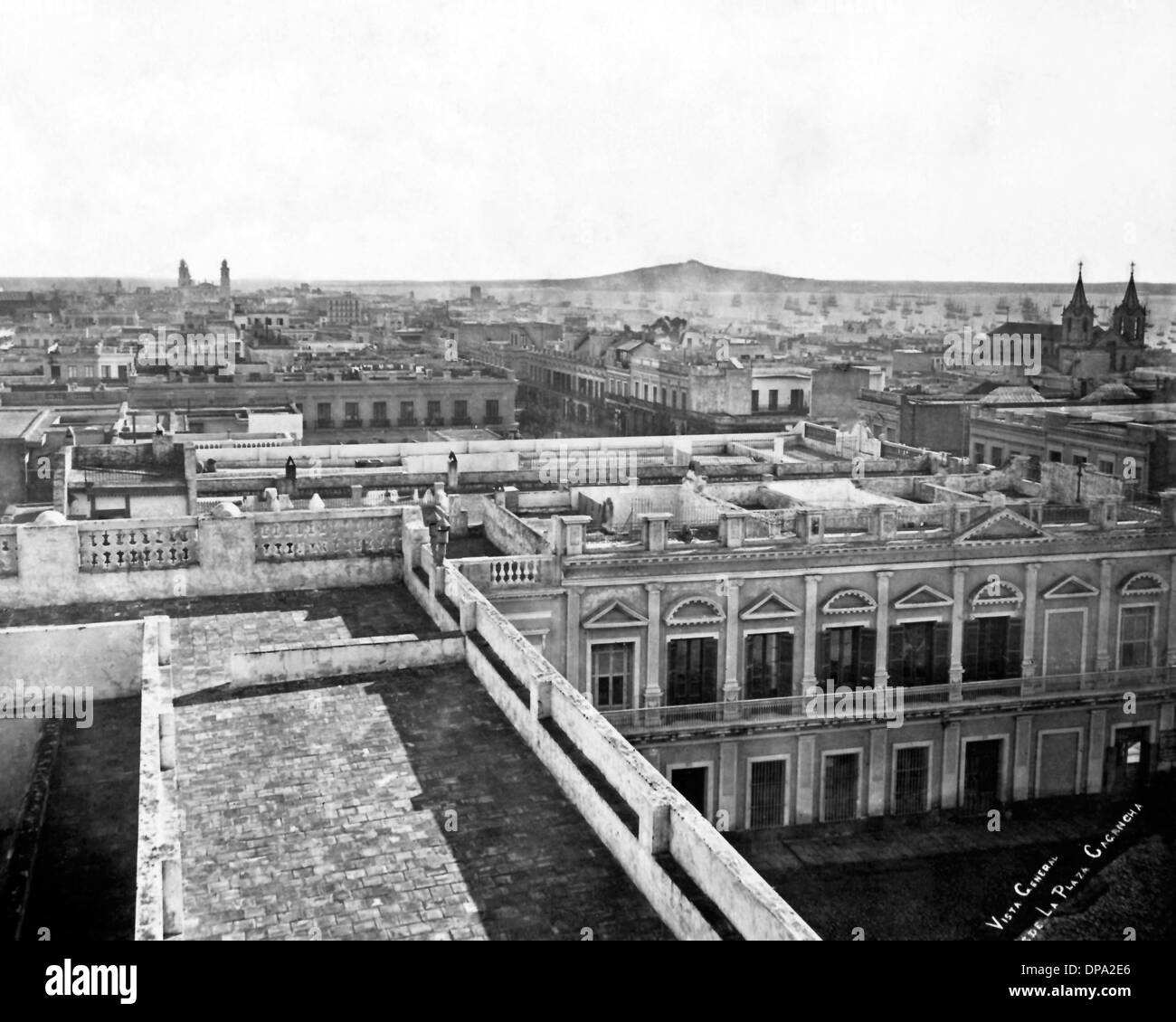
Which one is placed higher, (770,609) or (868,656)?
(770,609)

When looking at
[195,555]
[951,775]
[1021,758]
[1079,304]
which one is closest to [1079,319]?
[1079,304]

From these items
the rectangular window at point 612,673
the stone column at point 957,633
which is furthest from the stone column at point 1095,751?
the rectangular window at point 612,673

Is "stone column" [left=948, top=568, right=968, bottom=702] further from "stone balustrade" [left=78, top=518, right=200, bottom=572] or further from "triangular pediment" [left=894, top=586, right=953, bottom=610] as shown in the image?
"stone balustrade" [left=78, top=518, right=200, bottom=572]

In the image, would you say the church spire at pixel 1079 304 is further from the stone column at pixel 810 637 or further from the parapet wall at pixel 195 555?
the parapet wall at pixel 195 555

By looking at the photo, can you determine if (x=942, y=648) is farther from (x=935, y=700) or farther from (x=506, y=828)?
(x=506, y=828)

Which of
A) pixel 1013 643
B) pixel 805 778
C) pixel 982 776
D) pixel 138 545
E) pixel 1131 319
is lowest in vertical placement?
pixel 982 776

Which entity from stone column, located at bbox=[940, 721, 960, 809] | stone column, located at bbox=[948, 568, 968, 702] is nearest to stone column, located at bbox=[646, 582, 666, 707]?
stone column, located at bbox=[948, 568, 968, 702]

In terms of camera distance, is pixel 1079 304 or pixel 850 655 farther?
pixel 1079 304
